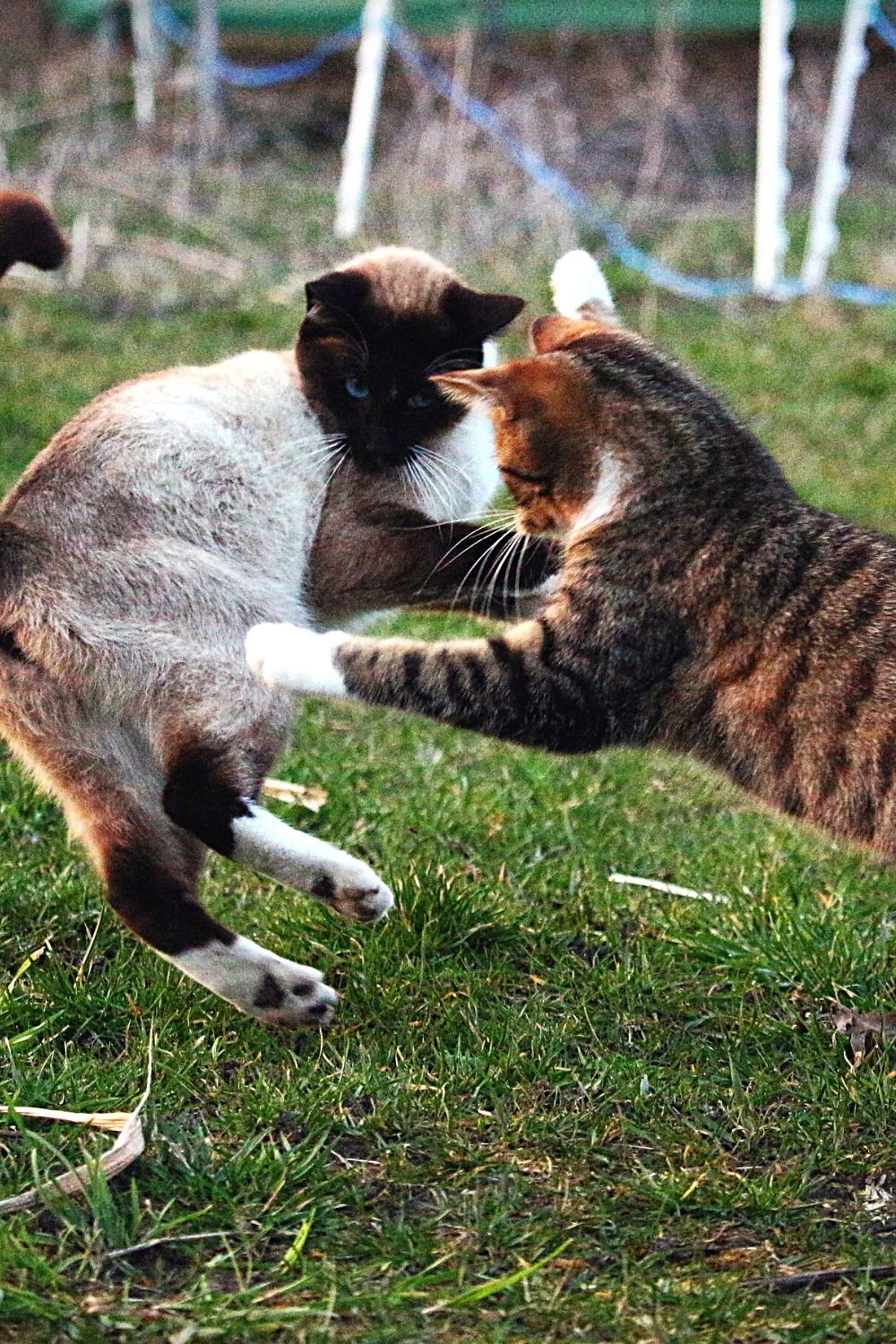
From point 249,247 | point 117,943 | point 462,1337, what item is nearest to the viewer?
point 462,1337

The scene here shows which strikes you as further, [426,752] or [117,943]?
[426,752]

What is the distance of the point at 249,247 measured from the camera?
34.3 ft

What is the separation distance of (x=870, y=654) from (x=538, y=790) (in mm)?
1649

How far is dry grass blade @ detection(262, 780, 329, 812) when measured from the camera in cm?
461

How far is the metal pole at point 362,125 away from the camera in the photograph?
10797 millimetres

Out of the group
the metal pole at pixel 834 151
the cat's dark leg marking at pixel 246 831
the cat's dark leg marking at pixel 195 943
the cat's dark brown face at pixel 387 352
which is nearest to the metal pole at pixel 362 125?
the metal pole at pixel 834 151

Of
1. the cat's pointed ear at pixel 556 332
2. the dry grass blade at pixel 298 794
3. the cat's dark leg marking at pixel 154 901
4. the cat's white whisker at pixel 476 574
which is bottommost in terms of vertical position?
the dry grass blade at pixel 298 794

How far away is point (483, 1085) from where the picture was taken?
323cm

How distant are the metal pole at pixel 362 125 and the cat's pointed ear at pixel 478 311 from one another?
6.52 metres

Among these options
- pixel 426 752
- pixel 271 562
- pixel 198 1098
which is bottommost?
pixel 426 752

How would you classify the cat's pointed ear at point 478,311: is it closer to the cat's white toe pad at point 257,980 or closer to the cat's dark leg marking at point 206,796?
the cat's dark leg marking at point 206,796

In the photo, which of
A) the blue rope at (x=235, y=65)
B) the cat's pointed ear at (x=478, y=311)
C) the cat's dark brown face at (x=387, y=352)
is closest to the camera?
the cat's dark brown face at (x=387, y=352)

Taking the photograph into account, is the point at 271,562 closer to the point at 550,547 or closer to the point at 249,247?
the point at 550,547

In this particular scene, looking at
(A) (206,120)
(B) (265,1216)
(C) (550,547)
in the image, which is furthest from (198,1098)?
(A) (206,120)
